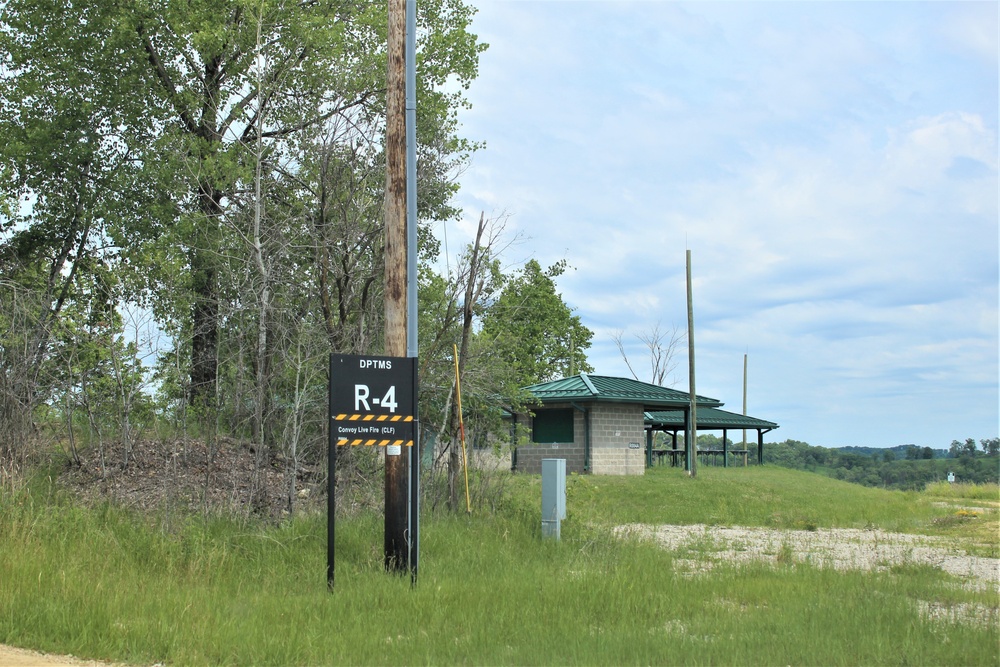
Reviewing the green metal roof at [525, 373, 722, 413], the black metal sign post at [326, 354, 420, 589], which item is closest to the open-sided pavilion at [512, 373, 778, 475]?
the green metal roof at [525, 373, 722, 413]

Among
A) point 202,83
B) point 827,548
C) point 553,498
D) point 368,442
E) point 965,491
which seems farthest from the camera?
point 965,491

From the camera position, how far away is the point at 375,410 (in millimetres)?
9289

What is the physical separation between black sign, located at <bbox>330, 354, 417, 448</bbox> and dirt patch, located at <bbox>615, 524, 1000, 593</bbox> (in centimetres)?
407

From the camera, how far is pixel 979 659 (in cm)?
663

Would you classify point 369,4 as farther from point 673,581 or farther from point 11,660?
point 11,660

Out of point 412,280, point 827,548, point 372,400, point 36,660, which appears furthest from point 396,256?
point 827,548

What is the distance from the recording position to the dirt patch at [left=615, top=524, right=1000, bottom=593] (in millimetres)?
11235

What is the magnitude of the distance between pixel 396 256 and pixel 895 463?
56745 mm

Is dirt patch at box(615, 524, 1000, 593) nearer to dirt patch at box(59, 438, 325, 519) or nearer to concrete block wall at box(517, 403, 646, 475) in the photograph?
dirt patch at box(59, 438, 325, 519)

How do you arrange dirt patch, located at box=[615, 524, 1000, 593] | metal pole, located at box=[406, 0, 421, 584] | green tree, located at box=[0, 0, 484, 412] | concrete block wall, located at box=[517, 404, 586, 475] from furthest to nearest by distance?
concrete block wall, located at box=[517, 404, 586, 475] → green tree, located at box=[0, 0, 484, 412] → dirt patch, located at box=[615, 524, 1000, 593] → metal pole, located at box=[406, 0, 421, 584]

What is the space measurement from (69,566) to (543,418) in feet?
72.0

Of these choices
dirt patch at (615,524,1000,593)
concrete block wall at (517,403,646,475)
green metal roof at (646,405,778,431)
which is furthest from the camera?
green metal roof at (646,405,778,431)

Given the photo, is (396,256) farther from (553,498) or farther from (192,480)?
(192,480)

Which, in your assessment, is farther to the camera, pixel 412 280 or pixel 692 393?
pixel 692 393
